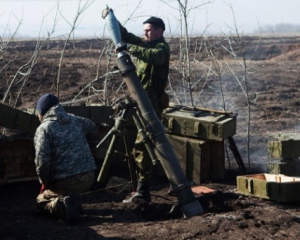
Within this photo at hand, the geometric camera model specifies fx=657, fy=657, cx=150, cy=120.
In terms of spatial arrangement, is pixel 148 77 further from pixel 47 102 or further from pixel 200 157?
pixel 200 157

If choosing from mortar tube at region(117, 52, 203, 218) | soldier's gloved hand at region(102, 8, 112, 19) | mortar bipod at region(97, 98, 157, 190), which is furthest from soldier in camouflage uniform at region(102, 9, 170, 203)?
mortar bipod at region(97, 98, 157, 190)

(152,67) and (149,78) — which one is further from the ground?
(152,67)

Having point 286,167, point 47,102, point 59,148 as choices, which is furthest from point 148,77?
point 286,167

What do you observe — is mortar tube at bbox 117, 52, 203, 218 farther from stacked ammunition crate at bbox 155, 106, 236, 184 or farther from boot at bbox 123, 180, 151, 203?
stacked ammunition crate at bbox 155, 106, 236, 184

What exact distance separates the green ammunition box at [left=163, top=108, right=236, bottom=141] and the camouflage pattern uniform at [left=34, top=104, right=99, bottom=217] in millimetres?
1911

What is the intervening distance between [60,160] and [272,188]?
7.54 feet

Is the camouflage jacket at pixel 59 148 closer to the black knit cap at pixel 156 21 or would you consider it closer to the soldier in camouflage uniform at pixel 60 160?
the soldier in camouflage uniform at pixel 60 160

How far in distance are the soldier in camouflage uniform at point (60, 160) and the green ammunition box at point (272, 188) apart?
183cm

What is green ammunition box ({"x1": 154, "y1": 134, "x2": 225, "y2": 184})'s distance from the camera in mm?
7918

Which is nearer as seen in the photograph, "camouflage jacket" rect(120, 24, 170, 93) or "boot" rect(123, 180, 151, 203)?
"camouflage jacket" rect(120, 24, 170, 93)

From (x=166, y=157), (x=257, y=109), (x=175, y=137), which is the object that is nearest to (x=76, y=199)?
(x=166, y=157)

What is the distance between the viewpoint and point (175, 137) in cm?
809

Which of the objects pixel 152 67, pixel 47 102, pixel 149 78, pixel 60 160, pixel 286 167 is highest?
pixel 152 67

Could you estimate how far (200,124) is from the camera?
25.7 feet
